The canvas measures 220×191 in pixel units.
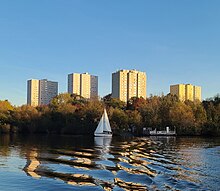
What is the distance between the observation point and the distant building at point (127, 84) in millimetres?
160625

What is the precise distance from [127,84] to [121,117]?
59.0 meters

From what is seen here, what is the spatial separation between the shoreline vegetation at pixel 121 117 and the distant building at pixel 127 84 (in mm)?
35918

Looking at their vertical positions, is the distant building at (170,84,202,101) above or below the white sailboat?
above

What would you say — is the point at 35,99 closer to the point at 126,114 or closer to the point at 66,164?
the point at 126,114

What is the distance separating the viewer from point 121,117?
104312mm

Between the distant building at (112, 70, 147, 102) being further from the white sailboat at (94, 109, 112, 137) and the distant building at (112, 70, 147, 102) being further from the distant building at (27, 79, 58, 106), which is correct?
the white sailboat at (94, 109, 112, 137)

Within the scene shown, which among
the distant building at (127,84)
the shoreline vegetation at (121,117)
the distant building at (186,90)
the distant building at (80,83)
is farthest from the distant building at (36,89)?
the distant building at (186,90)

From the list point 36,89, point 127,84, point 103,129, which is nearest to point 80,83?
point 36,89

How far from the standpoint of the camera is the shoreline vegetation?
9669 cm

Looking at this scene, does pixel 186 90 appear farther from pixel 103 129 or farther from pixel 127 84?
pixel 103 129

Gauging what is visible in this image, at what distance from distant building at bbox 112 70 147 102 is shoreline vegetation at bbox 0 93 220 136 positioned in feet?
118

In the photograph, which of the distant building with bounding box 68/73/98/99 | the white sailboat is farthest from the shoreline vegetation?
the distant building with bounding box 68/73/98/99

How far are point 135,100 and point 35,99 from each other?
9292 cm

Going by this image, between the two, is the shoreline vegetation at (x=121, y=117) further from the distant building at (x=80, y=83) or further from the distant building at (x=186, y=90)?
the distant building at (x=80, y=83)
